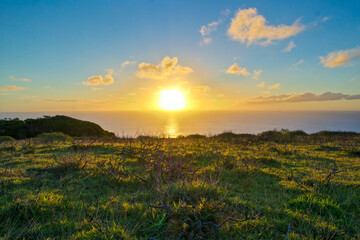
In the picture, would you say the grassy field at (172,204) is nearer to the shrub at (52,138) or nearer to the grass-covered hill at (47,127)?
the shrub at (52,138)

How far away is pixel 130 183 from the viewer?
549 cm

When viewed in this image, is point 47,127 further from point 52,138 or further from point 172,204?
point 172,204

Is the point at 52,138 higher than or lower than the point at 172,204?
higher

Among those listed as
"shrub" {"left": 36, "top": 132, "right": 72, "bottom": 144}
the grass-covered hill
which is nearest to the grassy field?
"shrub" {"left": 36, "top": 132, "right": 72, "bottom": 144}

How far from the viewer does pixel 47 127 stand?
82.2ft

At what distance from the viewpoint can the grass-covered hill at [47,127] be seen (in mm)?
22923

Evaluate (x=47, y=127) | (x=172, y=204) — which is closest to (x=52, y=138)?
(x=47, y=127)

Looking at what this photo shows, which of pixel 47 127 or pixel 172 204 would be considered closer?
pixel 172 204

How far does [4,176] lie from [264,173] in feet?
27.6

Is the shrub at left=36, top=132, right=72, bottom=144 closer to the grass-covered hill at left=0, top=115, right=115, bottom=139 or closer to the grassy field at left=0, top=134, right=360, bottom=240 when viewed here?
the grass-covered hill at left=0, top=115, right=115, bottom=139

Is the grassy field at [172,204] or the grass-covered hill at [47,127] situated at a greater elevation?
the grass-covered hill at [47,127]

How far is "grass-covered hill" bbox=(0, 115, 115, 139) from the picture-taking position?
22923 mm

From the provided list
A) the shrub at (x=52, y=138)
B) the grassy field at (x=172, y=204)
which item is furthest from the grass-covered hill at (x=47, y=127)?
the grassy field at (x=172, y=204)

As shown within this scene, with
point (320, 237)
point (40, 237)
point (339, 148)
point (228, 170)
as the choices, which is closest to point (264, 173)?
point (228, 170)
